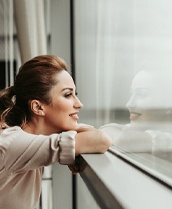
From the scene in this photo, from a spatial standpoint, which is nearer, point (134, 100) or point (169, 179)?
point (169, 179)

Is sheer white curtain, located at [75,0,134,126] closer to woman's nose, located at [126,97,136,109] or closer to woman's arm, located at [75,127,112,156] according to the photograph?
woman's nose, located at [126,97,136,109]

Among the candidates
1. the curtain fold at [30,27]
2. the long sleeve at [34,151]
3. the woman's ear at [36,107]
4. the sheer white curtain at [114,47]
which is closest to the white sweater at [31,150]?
the long sleeve at [34,151]

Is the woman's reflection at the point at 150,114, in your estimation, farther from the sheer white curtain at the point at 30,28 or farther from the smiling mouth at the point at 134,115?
the sheer white curtain at the point at 30,28

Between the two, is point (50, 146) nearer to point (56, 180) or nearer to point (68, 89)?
point (68, 89)

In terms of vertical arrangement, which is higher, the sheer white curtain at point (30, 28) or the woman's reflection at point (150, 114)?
the sheer white curtain at point (30, 28)

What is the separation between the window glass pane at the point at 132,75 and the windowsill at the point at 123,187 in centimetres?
6

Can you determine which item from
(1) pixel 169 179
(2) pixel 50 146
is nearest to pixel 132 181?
(1) pixel 169 179

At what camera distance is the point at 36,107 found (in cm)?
126

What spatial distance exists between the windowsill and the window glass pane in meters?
0.06

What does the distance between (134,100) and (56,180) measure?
1443 millimetres

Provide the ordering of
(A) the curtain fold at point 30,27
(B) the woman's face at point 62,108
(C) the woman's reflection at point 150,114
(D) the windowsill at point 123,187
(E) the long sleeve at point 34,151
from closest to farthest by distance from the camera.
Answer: (D) the windowsill at point 123,187, (C) the woman's reflection at point 150,114, (E) the long sleeve at point 34,151, (B) the woman's face at point 62,108, (A) the curtain fold at point 30,27

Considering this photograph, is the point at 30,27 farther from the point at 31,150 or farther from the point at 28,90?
the point at 31,150

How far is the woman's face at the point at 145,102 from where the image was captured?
0.93m

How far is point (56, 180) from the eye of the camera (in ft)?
8.00
